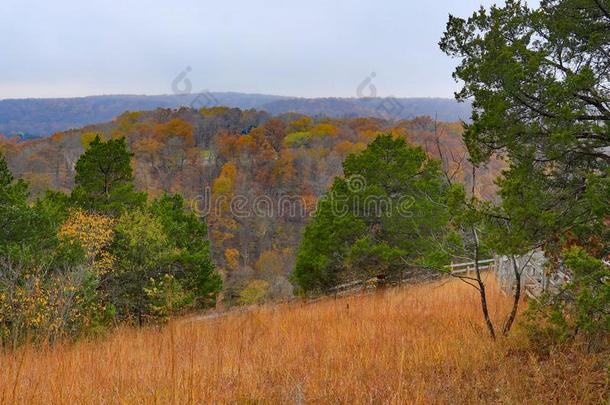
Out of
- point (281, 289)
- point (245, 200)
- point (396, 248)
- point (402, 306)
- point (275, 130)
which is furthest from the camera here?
point (275, 130)

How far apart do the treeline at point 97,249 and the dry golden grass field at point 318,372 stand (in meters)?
5.90

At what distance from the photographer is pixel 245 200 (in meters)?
71.0

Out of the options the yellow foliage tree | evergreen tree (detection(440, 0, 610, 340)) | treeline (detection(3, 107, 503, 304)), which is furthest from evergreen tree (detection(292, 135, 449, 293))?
treeline (detection(3, 107, 503, 304))

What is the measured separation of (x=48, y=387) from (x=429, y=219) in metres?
16.5

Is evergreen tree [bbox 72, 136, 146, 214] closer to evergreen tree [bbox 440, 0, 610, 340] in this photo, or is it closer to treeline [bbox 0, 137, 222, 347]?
treeline [bbox 0, 137, 222, 347]

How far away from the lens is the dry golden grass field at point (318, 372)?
3.78 m

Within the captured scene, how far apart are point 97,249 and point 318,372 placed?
1478 cm

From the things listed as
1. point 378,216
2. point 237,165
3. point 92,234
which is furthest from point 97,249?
point 237,165

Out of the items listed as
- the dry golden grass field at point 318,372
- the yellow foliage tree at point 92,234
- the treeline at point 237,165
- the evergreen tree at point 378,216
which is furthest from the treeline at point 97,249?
the treeline at point 237,165

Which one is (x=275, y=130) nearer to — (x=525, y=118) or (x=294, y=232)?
(x=294, y=232)

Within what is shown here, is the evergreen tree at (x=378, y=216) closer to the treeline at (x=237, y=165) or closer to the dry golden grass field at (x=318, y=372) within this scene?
the dry golden grass field at (x=318, y=372)

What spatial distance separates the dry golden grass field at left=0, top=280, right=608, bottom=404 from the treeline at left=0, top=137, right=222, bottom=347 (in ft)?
19.4

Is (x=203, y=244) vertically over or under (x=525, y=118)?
under

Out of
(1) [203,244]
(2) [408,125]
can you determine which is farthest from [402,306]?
(2) [408,125]
